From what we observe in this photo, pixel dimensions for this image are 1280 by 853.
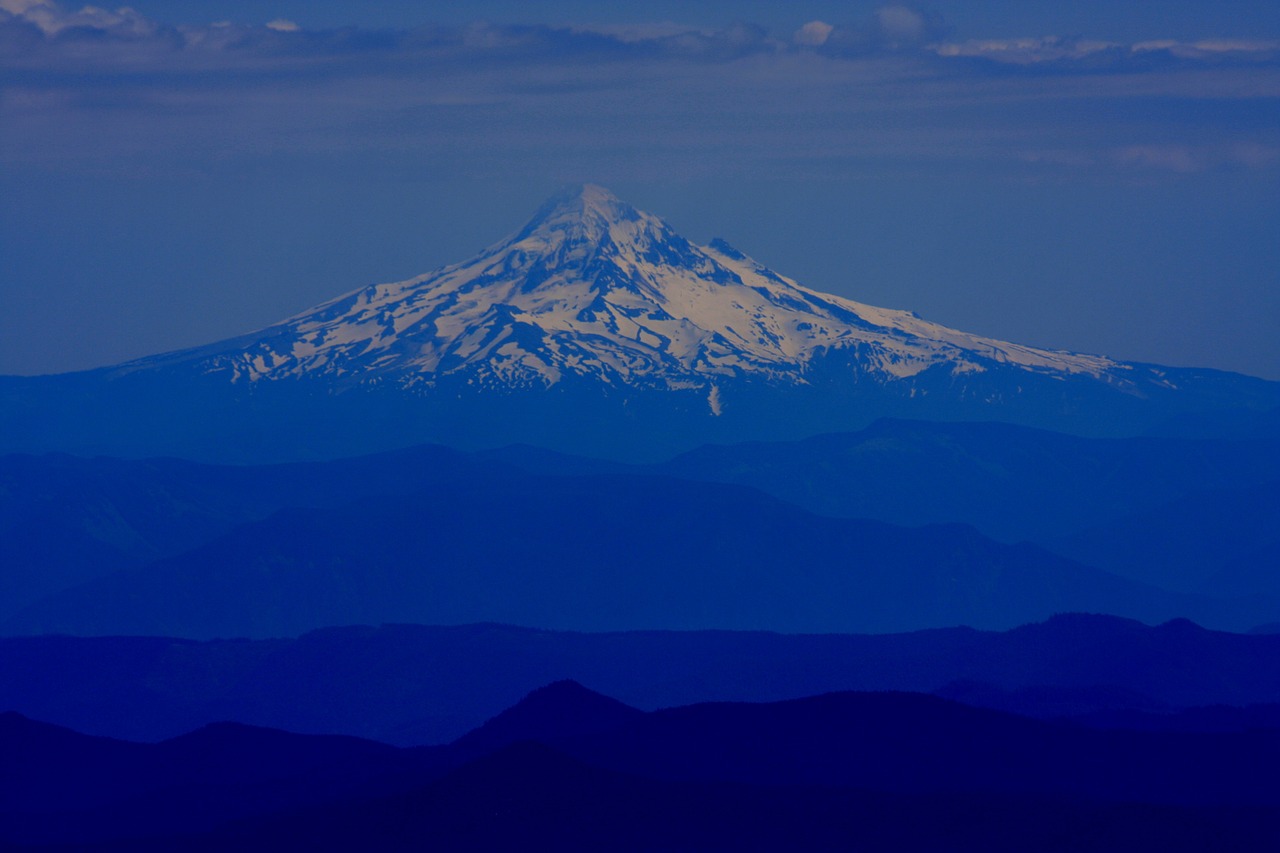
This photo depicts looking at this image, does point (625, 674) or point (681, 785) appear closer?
point (681, 785)

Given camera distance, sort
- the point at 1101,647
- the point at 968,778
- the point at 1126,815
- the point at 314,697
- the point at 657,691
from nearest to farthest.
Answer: the point at 1126,815
the point at 968,778
the point at 1101,647
the point at 657,691
the point at 314,697

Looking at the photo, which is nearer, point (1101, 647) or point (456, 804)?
point (456, 804)

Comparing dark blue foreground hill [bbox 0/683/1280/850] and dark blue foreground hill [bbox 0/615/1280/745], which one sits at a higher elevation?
dark blue foreground hill [bbox 0/615/1280/745]

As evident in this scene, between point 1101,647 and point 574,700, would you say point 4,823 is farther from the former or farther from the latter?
point 1101,647

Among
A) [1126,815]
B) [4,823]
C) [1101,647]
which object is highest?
[1101,647]

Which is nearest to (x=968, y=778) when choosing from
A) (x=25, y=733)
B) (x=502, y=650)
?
(x=25, y=733)

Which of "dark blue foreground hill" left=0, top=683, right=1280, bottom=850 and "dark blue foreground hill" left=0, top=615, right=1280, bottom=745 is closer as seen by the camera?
"dark blue foreground hill" left=0, top=683, right=1280, bottom=850

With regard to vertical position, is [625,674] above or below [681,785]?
above

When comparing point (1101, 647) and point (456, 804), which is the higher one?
point (1101, 647)

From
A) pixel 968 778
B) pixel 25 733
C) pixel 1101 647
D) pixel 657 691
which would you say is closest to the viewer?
pixel 968 778

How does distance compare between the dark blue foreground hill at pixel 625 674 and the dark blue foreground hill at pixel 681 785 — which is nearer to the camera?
the dark blue foreground hill at pixel 681 785

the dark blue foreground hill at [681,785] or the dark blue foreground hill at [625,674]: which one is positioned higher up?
the dark blue foreground hill at [625,674]
